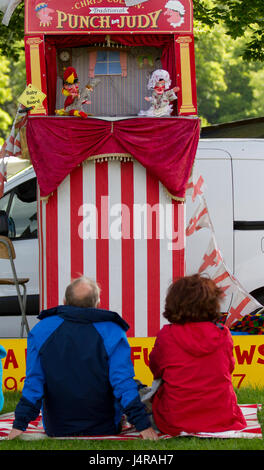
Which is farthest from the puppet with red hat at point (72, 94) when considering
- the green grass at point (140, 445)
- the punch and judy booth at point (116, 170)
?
the green grass at point (140, 445)

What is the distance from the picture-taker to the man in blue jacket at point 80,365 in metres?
4.93

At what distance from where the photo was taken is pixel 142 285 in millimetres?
7062

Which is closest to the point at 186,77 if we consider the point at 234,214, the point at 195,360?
the point at 234,214

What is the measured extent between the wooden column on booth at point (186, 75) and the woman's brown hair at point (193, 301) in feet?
8.09

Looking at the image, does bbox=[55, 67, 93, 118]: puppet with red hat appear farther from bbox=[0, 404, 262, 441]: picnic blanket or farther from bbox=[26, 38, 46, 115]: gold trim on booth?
bbox=[0, 404, 262, 441]: picnic blanket

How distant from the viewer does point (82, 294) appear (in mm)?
4992

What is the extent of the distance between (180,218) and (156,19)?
171 cm

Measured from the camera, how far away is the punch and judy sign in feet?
22.8

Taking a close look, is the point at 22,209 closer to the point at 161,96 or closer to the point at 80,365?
the point at 161,96

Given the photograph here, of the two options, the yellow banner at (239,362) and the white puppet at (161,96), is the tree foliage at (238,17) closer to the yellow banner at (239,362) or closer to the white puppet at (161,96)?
the white puppet at (161,96)

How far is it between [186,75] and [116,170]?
1018 mm
